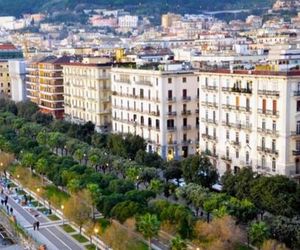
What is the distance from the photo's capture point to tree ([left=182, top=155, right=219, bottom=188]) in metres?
59.2

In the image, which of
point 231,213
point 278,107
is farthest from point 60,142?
point 231,213

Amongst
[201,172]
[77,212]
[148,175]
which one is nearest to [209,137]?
[201,172]

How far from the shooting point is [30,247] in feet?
163

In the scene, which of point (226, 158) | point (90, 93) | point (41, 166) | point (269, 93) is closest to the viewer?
point (269, 93)

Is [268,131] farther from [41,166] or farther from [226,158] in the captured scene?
[41,166]

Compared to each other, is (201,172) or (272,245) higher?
(272,245)

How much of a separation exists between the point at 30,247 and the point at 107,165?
782 inches

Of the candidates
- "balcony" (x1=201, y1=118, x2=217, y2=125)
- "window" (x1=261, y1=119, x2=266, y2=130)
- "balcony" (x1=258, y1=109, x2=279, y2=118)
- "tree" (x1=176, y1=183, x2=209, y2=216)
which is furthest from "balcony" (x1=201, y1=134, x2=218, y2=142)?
"tree" (x1=176, y1=183, x2=209, y2=216)

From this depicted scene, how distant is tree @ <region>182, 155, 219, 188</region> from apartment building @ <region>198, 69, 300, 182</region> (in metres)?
5.70

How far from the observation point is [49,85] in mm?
116812

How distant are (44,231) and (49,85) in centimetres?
6633

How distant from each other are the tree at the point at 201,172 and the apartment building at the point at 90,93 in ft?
122

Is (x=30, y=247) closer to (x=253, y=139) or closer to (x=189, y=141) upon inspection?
(x=253, y=139)

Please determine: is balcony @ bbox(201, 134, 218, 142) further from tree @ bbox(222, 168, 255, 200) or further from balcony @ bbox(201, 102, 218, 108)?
tree @ bbox(222, 168, 255, 200)
